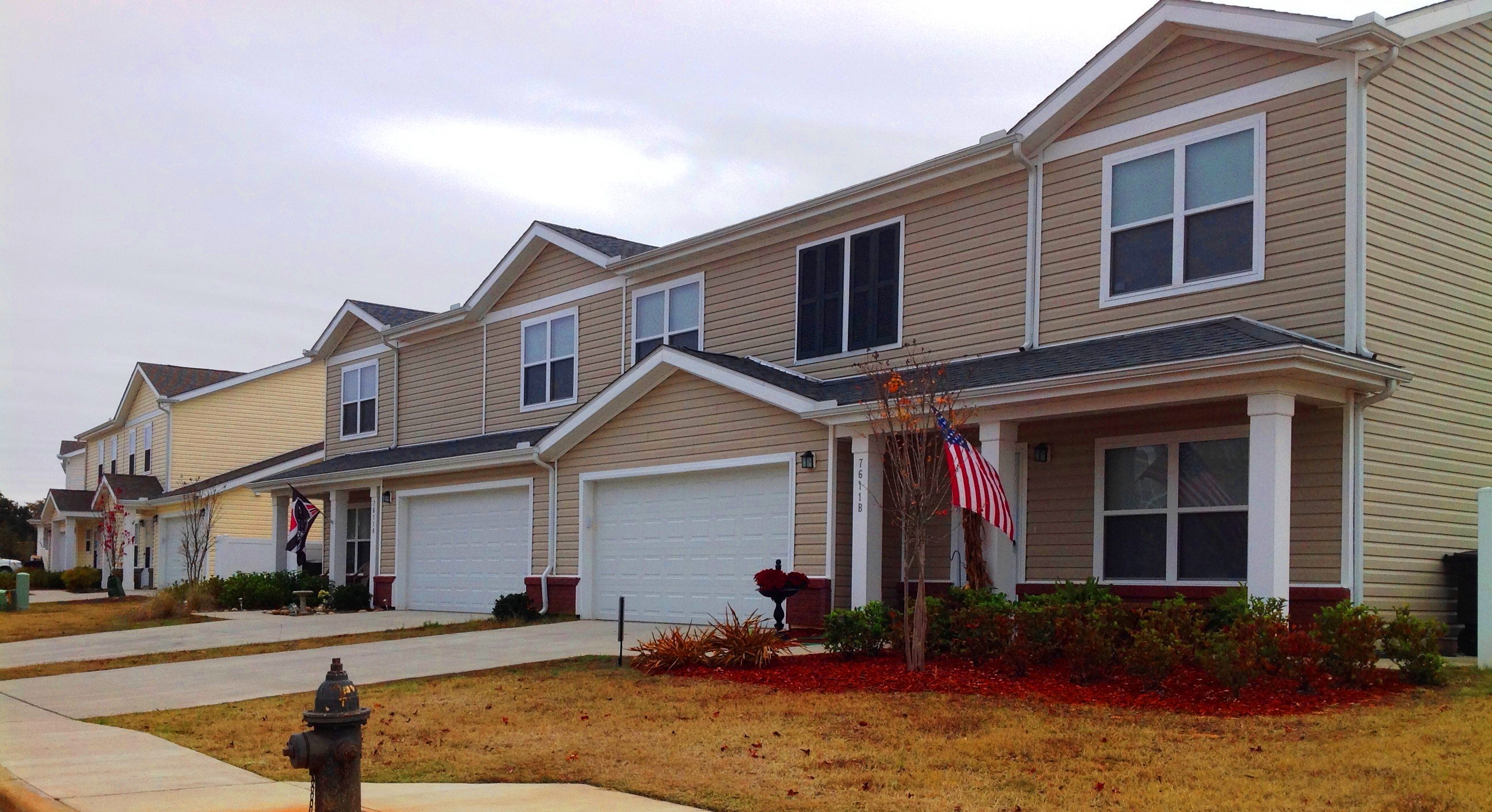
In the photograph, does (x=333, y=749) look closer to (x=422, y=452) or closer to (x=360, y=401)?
(x=422, y=452)

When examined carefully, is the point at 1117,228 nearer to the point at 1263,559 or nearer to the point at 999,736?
the point at 1263,559

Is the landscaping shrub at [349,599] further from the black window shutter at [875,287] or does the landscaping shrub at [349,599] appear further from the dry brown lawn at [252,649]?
the black window shutter at [875,287]

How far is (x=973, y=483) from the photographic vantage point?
13.7 meters

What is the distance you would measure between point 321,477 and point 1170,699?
73.9 feet

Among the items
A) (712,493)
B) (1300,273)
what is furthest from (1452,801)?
(712,493)

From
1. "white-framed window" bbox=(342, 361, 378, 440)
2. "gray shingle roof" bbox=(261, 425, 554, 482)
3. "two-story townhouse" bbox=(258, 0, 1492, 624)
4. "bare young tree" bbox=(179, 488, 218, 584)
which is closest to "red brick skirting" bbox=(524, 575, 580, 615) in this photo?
"two-story townhouse" bbox=(258, 0, 1492, 624)

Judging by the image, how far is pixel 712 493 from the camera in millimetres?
20078

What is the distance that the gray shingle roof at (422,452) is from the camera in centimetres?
2528

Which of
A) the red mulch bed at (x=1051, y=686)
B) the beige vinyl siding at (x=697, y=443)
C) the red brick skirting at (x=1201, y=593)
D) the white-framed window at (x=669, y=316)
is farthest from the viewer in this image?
the white-framed window at (x=669, y=316)

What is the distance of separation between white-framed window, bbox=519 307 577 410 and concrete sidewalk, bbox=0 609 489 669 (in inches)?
172

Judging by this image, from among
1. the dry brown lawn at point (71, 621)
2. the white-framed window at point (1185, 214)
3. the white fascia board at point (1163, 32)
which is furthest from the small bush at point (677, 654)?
the dry brown lawn at point (71, 621)

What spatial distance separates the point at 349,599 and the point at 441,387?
4.88m

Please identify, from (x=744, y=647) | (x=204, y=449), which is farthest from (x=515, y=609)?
(x=204, y=449)

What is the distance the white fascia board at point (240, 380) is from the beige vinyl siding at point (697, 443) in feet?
75.8
